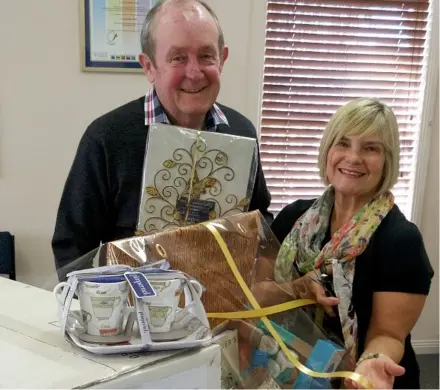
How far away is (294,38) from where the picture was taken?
7.94 feet

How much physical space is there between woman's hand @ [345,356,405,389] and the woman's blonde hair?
0.46m

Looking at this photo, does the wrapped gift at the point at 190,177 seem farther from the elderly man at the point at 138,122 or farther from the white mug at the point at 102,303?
the white mug at the point at 102,303

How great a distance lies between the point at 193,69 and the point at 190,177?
0.26 m

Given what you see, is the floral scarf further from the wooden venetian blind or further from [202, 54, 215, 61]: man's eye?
the wooden venetian blind

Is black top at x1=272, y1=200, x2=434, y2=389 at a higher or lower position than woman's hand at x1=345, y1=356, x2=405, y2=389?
higher

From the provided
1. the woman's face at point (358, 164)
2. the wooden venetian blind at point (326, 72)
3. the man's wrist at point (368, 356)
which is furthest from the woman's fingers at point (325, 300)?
the wooden venetian blind at point (326, 72)

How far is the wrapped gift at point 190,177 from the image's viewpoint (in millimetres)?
1033

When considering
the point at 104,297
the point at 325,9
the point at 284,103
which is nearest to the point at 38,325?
the point at 104,297

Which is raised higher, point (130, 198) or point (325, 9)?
point (325, 9)

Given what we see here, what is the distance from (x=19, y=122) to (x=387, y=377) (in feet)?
5.81

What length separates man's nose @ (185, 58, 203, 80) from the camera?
3.72 ft

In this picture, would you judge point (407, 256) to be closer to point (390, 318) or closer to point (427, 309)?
point (390, 318)

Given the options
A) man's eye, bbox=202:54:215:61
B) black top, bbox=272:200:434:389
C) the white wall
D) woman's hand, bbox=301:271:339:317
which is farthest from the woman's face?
the white wall

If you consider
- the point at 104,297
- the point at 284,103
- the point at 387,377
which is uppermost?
the point at 284,103
